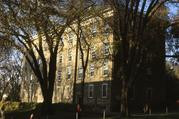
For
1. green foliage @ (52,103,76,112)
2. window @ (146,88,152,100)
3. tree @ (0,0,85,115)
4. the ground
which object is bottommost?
the ground

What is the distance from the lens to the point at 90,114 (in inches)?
1900

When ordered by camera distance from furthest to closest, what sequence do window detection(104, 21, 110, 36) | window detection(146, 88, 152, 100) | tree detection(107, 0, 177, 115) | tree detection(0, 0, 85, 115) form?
window detection(146, 88, 152, 100), window detection(104, 21, 110, 36), tree detection(107, 0, 177, 115), tree detection(0, 0, 85, 115)

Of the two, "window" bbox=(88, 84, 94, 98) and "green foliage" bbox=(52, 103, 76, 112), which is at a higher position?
"window" bbox=(88, 84, 94, 98)

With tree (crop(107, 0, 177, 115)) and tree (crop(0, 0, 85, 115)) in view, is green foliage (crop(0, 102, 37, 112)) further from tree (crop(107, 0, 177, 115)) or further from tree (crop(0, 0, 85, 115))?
tree (crop(107, 0, 177, 115))

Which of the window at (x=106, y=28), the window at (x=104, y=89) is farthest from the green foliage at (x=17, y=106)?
the window at (x=106, y=28)

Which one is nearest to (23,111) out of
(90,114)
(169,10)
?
(90,114)

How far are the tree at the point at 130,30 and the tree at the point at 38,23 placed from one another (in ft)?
14.5

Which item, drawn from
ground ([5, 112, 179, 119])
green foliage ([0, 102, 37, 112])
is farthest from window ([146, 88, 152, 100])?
ground ([5, 112, 179, 119])

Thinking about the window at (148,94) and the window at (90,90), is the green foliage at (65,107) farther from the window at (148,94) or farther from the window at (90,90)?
the window at (148,94)

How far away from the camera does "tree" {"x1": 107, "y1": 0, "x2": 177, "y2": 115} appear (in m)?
39.4

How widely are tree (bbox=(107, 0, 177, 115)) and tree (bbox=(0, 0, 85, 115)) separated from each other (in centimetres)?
442

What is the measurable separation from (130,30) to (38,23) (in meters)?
12.9

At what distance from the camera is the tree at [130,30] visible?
39.4 m

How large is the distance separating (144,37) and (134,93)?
2305cm
